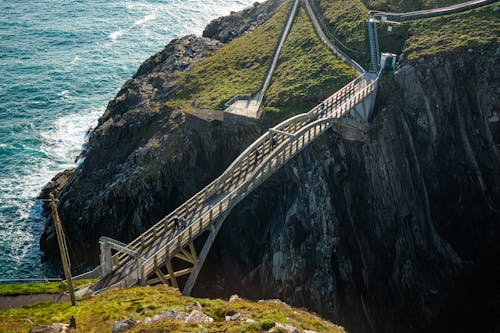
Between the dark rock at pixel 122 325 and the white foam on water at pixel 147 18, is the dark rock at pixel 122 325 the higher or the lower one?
the lower one

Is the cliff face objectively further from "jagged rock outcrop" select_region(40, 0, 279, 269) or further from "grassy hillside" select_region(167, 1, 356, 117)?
"grassy hillside" select_region(167, 1, 356, 117)

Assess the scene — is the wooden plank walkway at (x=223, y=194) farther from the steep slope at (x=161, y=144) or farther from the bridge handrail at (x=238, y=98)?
the bridge handrail at (x=238, y=98)

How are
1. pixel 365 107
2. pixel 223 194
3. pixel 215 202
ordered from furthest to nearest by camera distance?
pixel 365 107 < pixel 223 194 < pixel 215 202

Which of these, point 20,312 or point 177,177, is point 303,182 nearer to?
point 177,177

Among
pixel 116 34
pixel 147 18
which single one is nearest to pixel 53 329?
pixel 116 34

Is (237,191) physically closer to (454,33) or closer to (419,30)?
(454,33)

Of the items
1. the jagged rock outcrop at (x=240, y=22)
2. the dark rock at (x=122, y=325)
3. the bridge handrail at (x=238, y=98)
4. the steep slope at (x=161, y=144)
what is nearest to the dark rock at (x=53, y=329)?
the dark rock at (x=122, y=325)
